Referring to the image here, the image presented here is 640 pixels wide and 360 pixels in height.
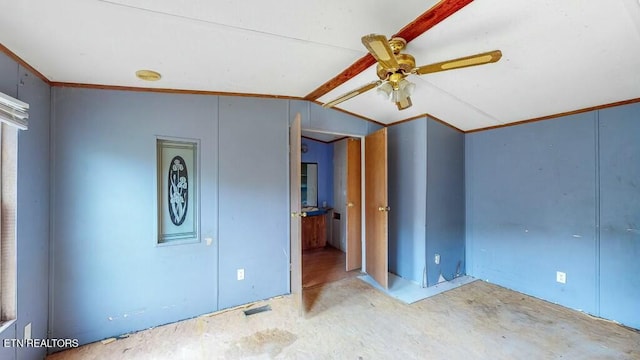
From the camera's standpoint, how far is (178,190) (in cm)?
244

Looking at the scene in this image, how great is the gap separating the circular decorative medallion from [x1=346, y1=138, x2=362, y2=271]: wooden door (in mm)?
2159

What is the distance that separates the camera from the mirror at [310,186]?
5.00 metres

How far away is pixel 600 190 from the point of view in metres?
2.43

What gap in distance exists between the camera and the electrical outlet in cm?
266

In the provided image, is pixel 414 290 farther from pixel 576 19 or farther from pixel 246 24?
pixel 246 24

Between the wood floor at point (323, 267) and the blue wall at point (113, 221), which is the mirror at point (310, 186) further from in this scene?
the blue wall at point (113, 221)

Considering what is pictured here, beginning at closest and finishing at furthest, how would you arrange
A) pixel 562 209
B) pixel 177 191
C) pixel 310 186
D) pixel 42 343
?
1. pixel 42 343
2. pixel 177 191
3. pixel 562 209
4. pixel 310 186

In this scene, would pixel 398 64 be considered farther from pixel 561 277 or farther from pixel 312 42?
pixel 561 277

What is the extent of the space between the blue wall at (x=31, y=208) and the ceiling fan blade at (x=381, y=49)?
2083mm

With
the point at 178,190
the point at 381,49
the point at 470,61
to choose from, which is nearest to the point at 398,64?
the point at 381,49

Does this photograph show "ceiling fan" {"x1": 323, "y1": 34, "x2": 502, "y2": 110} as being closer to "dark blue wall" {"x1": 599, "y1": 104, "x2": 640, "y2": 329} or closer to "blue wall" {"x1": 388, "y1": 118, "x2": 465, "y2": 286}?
"blue wall" {"x1": 388, "y1": 118, "x2": 465, "y2": 286}

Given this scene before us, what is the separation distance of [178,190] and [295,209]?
1.16 metres

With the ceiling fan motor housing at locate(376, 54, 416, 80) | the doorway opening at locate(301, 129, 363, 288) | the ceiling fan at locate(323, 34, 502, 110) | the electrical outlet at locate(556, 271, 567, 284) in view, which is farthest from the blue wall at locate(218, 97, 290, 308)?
the electrical outlet at locate(556, 271, 567, 284)

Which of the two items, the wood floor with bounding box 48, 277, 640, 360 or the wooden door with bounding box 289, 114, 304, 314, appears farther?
the wooden door with bounding box 289, 114, 304, 314
